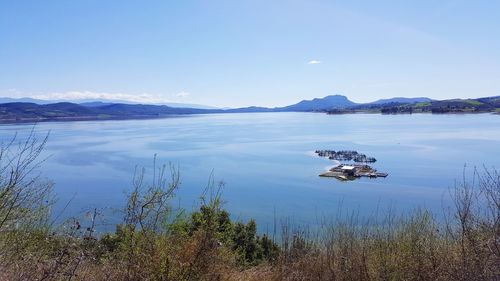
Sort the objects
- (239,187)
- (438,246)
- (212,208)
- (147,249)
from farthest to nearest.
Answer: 1. (239,187)
2. (438,246)
3. (212,208)
4. (147,249)

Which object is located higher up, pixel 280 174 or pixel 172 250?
pixel 172 250

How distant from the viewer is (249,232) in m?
15.5

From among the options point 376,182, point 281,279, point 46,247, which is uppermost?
point 46,247

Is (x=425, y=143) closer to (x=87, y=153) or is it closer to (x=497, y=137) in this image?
(x=497, y=137)

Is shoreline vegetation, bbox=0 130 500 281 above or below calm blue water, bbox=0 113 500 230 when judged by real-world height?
above

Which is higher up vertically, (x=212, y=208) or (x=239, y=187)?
(x=212, y=208)

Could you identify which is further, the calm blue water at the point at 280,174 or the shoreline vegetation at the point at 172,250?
the calm blue water at the point at 280,174

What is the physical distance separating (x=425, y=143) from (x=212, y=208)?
78319 millimetres

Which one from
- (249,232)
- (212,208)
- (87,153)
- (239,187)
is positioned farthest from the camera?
(87,153)

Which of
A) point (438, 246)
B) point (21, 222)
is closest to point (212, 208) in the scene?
point (21, 222)

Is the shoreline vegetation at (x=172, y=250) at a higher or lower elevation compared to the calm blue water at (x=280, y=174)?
higher

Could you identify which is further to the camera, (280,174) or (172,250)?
(280,174)

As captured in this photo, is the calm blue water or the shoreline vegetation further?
the calm blue water

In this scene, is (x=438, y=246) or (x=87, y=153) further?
(x=87, y=153)
